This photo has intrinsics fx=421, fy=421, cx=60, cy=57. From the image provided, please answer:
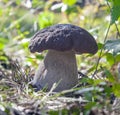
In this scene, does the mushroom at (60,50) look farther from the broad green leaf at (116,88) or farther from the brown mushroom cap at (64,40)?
the broad green leaf at (116,88)

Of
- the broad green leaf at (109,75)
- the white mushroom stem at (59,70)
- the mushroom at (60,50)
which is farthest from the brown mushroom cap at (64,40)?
the broad green leaf at (109,75)

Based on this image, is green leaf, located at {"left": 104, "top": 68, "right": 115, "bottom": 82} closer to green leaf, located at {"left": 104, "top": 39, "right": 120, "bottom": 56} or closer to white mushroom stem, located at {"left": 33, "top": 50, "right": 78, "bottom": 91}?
green leaf, located at {"left": 104, "top": 39, "right": 120, "bottom": 56}

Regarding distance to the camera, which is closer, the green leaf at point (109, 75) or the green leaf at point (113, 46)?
the green leaf at point (109, 75)

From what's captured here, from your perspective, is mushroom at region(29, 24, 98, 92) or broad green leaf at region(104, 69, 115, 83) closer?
broad green leaf at region(104, 69, 115, 83)

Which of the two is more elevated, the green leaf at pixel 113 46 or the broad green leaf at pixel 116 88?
the green leaf at pixel 113 46

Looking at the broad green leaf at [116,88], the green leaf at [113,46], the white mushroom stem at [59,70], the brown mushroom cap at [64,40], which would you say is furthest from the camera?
the white mushroom stem at [59,70]

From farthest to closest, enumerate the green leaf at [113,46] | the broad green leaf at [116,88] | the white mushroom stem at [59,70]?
the white mushroom stem at [59,70] < the green leaf at [113,46] < the broad green leaf at [116,88]

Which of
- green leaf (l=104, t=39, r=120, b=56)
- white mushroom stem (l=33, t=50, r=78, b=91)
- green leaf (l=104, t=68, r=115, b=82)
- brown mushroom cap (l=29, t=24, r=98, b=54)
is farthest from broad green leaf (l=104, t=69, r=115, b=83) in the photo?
white mushroom stem (l=33, t=50, r=78, b=91)

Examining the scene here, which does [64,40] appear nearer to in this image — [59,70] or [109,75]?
[59,70]
